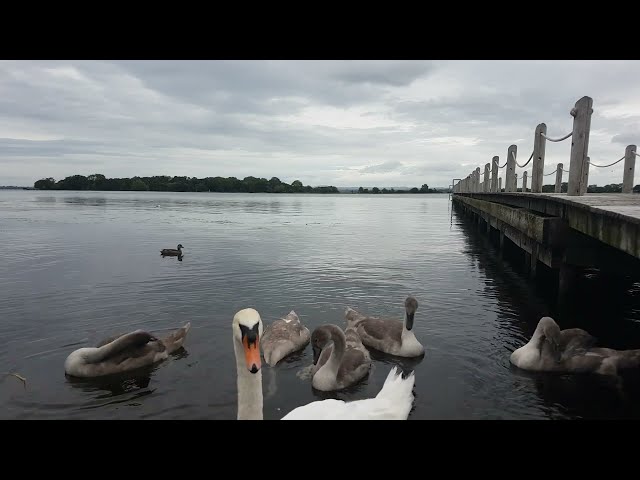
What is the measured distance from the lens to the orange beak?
4.76 m

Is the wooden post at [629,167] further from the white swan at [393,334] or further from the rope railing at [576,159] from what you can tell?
the white swan at [393,334]

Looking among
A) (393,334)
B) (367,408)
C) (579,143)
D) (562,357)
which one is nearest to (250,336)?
(367,408)

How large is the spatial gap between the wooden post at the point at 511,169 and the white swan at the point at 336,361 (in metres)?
17.5

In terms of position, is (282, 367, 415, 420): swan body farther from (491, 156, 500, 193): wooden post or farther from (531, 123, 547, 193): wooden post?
(491, 156, 500, 193): wooden post

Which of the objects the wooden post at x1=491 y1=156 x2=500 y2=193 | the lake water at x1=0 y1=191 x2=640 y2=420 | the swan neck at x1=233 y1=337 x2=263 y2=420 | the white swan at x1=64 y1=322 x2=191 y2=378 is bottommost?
the lake water at x1=0 y1=191 x2=640 y2=420

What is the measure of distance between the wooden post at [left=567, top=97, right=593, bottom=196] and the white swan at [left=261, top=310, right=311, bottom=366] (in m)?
8.39

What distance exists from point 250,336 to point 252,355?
7.5 inches

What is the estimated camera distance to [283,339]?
10023mm

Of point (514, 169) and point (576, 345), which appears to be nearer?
point (576, 345)

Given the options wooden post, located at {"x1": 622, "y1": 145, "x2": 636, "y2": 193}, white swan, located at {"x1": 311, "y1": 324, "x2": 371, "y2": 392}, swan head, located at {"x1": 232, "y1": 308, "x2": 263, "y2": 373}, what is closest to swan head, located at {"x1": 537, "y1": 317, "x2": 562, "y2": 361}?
white swan, located at {"x1": 311, "y1": 324, "x2": 371, "y2": 392}

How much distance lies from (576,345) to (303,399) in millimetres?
5613

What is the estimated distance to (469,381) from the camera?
868 centimetres
